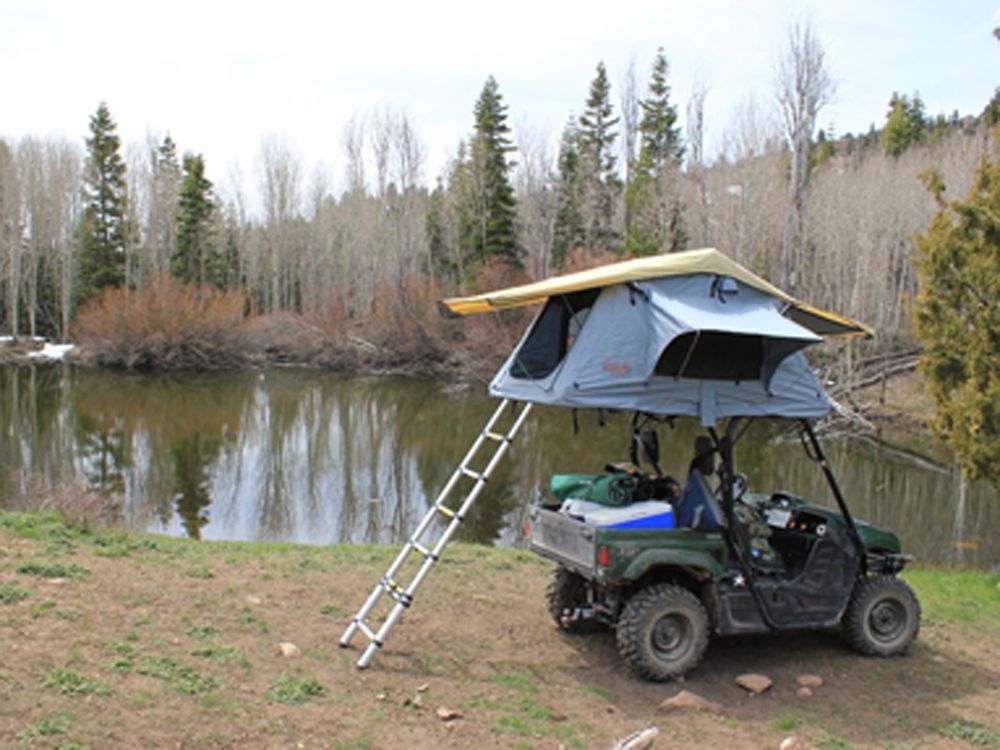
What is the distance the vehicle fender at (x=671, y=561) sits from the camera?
5.82 meters

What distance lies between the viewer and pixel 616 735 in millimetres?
5129

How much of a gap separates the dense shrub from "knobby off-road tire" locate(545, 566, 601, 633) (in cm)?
4000

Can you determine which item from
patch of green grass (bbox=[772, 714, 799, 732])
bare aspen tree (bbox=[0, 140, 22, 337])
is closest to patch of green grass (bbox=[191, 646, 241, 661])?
patch of green grass (bbox=[772, 714, 799, 732])

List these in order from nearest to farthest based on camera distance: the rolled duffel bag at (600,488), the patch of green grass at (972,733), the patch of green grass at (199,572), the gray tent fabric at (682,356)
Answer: the patch of green grass at (972,733), the gray tent fabric at (682,356), the rolled duffel bag at (600,488), the patch of green grass at (199,572)

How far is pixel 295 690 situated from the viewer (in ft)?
16.7

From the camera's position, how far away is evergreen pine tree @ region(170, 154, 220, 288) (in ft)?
197

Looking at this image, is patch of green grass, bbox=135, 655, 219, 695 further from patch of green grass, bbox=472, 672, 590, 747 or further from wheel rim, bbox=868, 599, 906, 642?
wheel rim, bbox=868, 599, 906, 642

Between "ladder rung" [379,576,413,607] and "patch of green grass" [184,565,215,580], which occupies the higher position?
"ladder rung" [379,576,413,607]

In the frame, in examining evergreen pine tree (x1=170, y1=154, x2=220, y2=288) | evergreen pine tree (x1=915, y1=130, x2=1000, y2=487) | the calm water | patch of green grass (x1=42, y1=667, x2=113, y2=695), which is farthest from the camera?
evergreen pine tree (x1=170, y1=154, x2=220, y2=288)

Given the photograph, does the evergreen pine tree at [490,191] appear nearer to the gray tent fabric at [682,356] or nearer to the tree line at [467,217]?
the tree line at [467,217]

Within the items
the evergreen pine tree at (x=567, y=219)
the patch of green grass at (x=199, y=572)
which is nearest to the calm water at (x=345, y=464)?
the patch of green grass at (x=199, y=572)

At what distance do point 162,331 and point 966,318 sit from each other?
132ft

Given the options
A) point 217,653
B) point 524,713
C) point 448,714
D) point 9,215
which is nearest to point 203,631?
point 217,653

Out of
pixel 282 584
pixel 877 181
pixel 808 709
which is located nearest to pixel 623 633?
pixel 808 709
